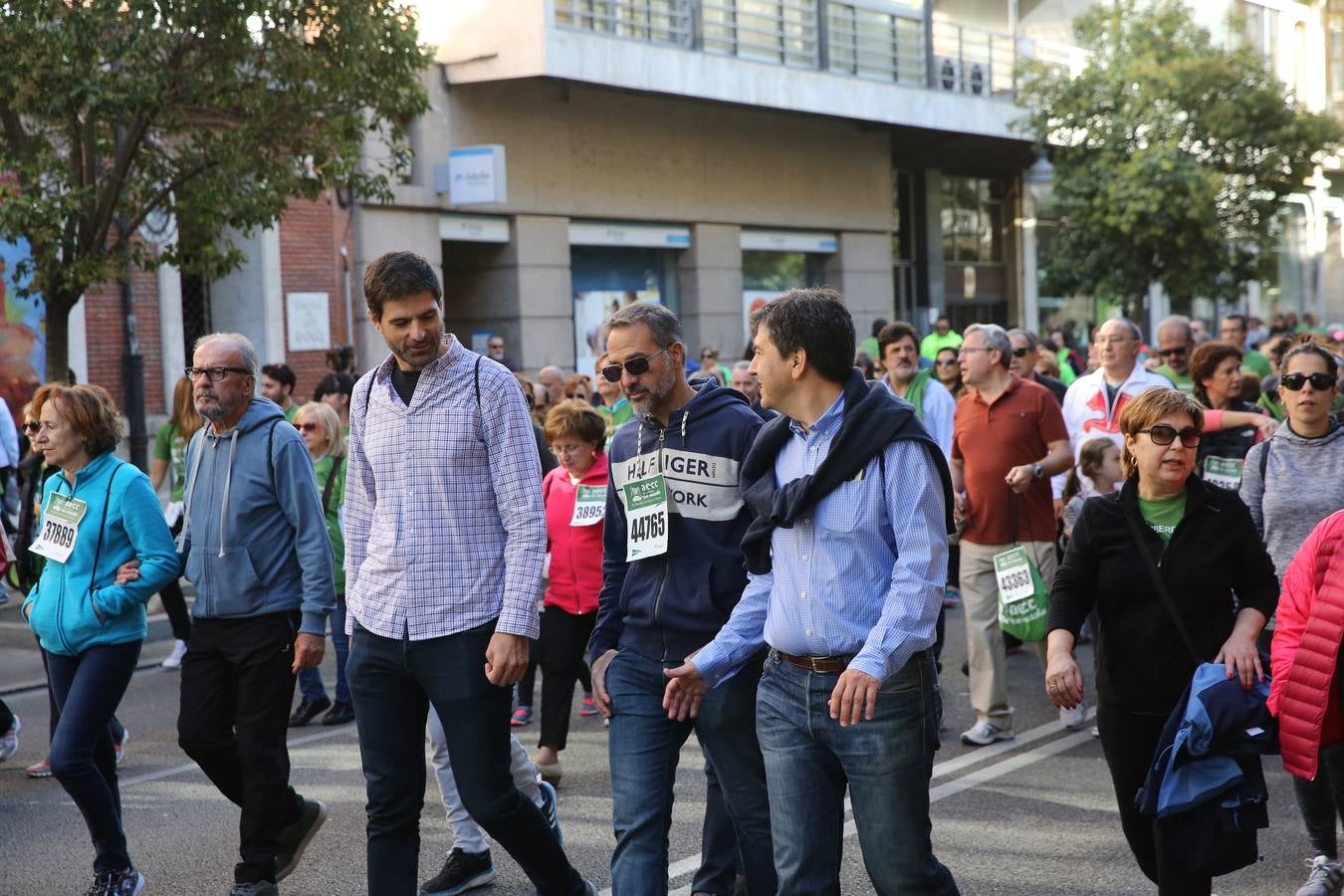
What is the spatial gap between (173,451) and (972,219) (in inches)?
1020

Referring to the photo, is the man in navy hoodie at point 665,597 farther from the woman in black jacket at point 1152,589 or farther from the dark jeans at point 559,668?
the dark jeans at point 559,668

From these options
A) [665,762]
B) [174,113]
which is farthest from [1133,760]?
[174,113]

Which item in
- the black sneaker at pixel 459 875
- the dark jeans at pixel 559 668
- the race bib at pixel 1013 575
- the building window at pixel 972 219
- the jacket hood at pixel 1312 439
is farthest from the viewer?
the building window at pixel 972 219

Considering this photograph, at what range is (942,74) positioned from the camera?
29.3m

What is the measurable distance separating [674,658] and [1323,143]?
2638 centimetres

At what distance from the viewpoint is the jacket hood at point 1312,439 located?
603cm

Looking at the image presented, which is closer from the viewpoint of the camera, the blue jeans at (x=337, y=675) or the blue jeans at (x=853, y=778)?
the blue jeans at (x=853, y=778)

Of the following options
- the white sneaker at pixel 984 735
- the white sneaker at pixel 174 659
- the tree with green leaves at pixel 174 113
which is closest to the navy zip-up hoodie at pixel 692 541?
the white sneaker at pixel 984 735

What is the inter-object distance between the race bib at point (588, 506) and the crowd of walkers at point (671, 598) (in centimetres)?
148

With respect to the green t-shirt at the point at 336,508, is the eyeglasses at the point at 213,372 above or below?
above

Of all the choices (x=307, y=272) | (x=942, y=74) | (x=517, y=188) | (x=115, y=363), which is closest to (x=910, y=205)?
(x=942, y=74)

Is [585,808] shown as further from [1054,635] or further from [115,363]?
[115,363]

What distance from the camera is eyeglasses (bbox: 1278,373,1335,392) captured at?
5.91m

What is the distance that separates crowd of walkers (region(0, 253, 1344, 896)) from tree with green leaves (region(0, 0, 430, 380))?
6.26m
